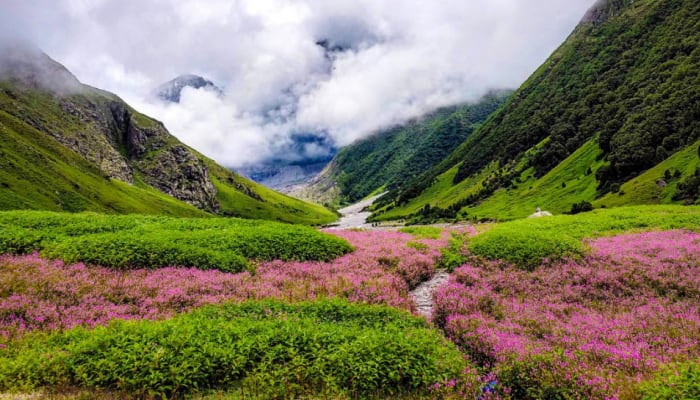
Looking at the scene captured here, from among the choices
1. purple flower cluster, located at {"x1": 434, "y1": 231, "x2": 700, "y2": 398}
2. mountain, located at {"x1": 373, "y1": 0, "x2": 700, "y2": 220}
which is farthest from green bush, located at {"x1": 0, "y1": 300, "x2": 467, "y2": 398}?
mountain, located at {"x1": 373, "y1": 0, "x2": 700, "y2": 220}

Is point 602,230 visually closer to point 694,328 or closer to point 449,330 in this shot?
point 694,328

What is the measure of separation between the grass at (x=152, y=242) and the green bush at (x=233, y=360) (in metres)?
6.26

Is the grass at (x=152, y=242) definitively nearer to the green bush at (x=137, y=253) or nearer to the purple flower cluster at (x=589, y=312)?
the green bush at (x=137, y=253)

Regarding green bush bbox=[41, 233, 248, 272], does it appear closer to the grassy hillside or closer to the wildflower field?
the wildflower field

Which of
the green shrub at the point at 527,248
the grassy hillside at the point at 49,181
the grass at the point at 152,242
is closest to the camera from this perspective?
the grass at the point at 152,242

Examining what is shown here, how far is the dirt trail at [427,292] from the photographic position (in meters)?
12.8

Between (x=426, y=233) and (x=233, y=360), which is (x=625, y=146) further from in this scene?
(x=233, y=360)

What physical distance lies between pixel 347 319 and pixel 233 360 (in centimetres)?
381

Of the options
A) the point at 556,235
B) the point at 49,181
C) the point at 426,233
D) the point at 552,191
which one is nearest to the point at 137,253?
the point at 426,233

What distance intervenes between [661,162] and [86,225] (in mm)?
138451

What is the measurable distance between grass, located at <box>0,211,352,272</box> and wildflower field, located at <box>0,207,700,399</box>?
0.12 metres

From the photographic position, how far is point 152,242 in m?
15.6

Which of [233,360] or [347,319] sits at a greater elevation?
[233,360]

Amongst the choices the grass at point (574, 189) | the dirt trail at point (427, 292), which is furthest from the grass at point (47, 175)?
the grass at point (574, 189)
